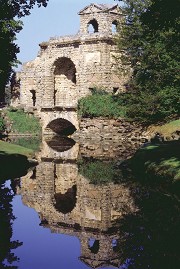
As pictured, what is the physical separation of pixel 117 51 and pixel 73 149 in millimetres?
13799

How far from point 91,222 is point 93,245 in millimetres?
2332

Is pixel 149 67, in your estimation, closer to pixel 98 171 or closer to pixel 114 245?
pixel 98 171

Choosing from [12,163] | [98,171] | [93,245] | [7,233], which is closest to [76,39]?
[12,163]

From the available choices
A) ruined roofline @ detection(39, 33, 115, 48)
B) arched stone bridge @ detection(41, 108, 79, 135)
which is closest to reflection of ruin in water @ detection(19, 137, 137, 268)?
arched stone bridge @ detection(41, 108, 79, 135)

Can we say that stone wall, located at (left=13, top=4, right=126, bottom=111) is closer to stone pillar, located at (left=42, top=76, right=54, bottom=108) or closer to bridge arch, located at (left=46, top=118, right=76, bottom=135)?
stone pillar, located at (left=42, top=76, right=54, bottom=108)

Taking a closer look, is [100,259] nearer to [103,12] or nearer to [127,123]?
[127,123]

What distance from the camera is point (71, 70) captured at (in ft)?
175

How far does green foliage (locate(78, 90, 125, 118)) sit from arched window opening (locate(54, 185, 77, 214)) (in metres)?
25.0

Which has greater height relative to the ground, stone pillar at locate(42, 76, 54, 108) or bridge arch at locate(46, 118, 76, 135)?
stone pillar at locate(42, 76, 54, 108)

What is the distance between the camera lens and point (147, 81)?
39875 mm

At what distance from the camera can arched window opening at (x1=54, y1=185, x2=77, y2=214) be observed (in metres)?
15.2

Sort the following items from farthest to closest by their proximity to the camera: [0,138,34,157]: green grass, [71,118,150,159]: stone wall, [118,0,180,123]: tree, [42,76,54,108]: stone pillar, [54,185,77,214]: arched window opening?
[42,76,54,108]: stone pillar → [71,118,150,159]: stone wall → [118,0,180,123]: tree → [0,138,34,157]: green grass → [54,185,77,214]: arched window opening

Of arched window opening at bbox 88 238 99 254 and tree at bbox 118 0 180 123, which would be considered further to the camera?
tree at bbox 118 0 180 123

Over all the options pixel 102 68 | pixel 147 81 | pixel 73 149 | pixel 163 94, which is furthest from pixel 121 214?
pixel 102 68
